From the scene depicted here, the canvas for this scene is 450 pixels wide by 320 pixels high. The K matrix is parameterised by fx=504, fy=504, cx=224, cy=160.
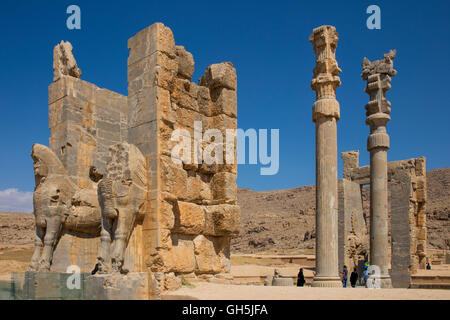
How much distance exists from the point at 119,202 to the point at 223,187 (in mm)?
1904

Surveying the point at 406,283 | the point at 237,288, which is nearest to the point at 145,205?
the point at 237,288

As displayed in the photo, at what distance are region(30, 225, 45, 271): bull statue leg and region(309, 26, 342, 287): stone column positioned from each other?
210 inches

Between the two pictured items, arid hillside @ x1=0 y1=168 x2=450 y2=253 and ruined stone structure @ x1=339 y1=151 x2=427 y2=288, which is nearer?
ruined stone structure @ x1=339 y1=151 x2=427 y2=288

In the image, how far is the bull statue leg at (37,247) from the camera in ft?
26.8

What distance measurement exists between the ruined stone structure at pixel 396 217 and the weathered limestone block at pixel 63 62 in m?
12.2

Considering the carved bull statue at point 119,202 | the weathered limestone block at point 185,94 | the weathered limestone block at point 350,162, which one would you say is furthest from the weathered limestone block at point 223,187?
the weathered limestone block at point 350,162

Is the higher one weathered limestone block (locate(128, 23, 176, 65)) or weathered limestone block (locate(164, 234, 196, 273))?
weathered limestone block (locate(128, 23, 176, 65))

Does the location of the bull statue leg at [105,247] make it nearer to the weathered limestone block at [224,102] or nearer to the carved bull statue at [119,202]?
the carved bull statue at [119,202]

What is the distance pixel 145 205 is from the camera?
21.3 feet

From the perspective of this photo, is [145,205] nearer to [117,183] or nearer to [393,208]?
Result: [117,183]

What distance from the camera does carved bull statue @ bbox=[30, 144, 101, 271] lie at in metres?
8.41

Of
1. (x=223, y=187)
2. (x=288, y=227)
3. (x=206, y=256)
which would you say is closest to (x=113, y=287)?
(x=206, y=256)

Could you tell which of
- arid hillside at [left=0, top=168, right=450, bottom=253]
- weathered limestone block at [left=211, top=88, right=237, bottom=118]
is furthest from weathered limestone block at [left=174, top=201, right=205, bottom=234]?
arid hillside at [left=0, top=168, right=450, bottom=253]

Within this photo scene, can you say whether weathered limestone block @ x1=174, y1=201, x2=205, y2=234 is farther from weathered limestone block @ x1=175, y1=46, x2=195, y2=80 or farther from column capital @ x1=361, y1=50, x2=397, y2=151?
column capital @ x1=361, y1=50, x2=397, y2=151
